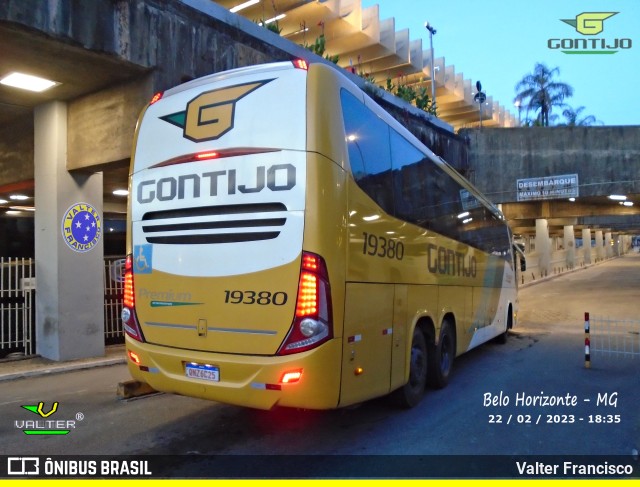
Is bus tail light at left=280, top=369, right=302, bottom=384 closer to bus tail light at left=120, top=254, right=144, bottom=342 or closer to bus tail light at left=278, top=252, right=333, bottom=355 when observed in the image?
bus tail light at left=278, top=252, right=333, bottom=355

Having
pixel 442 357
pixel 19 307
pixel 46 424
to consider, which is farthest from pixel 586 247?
pixel 46 424

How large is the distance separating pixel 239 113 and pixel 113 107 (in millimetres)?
5546

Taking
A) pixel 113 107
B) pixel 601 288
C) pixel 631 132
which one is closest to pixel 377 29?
pixel 631 132

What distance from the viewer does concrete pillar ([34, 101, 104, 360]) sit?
975 cm

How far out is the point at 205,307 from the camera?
4.78 meters

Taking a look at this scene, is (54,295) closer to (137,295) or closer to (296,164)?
(137,295)

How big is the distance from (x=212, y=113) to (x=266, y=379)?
2.67m

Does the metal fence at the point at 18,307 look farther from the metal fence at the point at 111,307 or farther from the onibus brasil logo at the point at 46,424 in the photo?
the onibus brasil logo at the point at 46,424

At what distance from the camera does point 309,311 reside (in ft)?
14.3

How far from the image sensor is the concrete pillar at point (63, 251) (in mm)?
9750

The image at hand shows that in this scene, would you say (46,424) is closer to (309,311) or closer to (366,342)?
(309,311)

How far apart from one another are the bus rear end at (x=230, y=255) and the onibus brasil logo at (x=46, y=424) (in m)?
1.27

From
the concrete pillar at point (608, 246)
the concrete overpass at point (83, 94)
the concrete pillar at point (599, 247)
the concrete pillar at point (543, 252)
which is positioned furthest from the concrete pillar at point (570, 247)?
the concrete overpass at point (83, 94)

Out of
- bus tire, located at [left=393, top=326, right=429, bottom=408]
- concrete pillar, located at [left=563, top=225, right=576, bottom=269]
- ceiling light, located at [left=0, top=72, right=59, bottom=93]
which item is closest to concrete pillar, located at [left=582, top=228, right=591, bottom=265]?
concrete pillar, located at [left=563, top=225, right=576, bottom=269]
